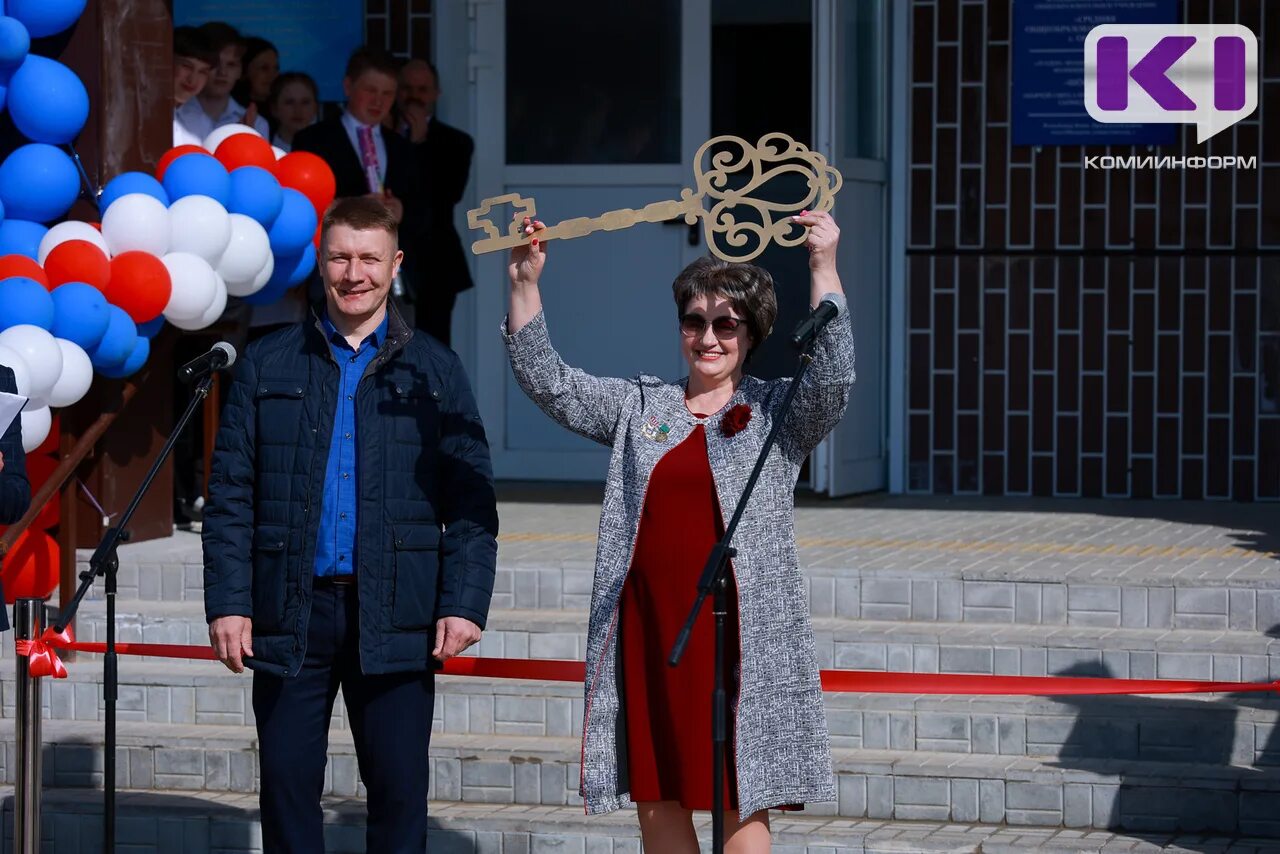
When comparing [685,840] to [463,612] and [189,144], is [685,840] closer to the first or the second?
[463,612]

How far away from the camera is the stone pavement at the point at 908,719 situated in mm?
5598

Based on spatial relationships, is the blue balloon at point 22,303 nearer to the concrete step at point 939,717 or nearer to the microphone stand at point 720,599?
the concrete step at point 939,717

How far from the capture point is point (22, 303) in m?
6.29

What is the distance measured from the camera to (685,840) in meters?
4.23

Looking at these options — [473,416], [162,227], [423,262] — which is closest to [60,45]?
[162,227]

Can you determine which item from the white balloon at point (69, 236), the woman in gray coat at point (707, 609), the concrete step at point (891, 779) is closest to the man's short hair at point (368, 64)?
the white balloon at point (69, 236)

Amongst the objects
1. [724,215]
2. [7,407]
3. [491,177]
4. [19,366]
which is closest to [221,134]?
[19,366]

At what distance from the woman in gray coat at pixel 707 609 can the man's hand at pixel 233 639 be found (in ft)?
2.51

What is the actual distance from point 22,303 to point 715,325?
118 inches

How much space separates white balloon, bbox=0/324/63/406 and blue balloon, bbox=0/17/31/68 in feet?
3.47

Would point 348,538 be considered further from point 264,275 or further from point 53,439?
point 53,439

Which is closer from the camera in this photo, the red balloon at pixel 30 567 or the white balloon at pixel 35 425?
the white balloon at pixel 35 425

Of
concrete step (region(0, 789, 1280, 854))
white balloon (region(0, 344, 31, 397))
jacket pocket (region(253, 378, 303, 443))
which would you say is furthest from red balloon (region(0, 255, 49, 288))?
jacket pocket (region(253, 378, 303, 443))

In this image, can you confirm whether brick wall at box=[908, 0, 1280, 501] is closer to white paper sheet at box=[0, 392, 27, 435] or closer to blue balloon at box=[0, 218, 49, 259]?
blue balloon at box=[0, 218, 49, 259]
